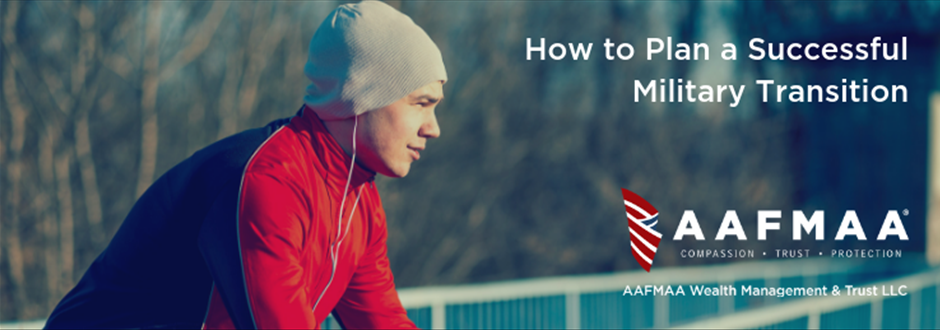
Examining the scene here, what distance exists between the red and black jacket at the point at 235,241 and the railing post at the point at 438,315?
318cm

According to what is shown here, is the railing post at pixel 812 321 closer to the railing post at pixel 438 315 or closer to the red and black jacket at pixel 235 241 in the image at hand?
the railing post at pixel 438 315

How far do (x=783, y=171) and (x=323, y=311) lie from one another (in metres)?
15.8

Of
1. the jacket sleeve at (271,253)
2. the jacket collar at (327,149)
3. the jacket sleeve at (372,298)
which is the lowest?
the jacket sleeve at (372,298)

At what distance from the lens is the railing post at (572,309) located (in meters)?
6.09

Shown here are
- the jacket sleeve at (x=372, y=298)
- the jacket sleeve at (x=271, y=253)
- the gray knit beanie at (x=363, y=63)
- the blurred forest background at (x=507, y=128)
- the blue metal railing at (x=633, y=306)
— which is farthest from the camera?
the blurred forest background at (x=507, y=128)

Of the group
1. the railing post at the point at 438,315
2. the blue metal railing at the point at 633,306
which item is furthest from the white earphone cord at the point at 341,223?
the railing post at the point at 438,315

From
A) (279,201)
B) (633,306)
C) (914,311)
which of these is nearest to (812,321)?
(633,306)

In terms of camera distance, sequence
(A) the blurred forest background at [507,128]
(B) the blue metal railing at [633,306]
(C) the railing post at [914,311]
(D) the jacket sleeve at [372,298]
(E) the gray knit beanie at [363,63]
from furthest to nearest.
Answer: (A) the blurred forest background at [507,128] < (C) the railing post at [914,311] < (B) the blue metal railing at [633,306] < (D) the jacket sleeve at [372,298] < (E) the gray knit beanie at [363,63]

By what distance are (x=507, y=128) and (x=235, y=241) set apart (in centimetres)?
1351

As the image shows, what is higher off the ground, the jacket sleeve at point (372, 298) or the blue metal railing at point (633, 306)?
the jacket sleeve at point (372, 298)

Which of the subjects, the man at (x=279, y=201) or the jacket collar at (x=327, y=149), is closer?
the man at (x=279, y=201)

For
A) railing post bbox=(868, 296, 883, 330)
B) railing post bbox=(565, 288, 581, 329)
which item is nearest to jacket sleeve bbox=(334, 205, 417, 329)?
railing post bbox=(565, 288, 581, 329)

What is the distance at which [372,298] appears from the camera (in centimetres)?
220

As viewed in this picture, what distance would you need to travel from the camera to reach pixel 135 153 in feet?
31.2
